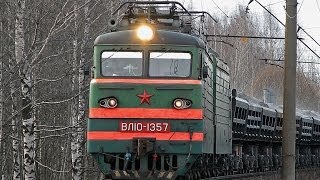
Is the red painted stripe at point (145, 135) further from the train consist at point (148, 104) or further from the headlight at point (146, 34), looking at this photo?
the headlight at point (146, 34)

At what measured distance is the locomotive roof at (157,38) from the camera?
41.2 feet

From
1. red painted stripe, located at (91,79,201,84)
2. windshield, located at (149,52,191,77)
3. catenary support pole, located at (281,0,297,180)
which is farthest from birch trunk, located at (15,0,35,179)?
catenary support pole, located at (281,0,297,180)

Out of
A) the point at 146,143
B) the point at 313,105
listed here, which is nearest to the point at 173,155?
the point at 146,143

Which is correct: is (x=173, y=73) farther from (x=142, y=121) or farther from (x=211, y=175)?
(x=211, y=175)

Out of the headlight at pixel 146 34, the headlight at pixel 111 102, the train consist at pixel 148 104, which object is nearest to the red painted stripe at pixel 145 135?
the train consist at pixel 148 104

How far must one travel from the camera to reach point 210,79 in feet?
47.8

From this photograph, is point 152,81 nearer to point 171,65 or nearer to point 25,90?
point 171,65

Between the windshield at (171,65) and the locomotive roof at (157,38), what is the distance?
0.72 ft

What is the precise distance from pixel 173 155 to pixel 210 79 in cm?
272

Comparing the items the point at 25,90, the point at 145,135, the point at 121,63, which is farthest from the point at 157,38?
the point at 25,90

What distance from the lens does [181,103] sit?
40.7 ft

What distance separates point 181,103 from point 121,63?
133cm

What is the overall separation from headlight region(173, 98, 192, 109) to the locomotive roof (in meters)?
1.04

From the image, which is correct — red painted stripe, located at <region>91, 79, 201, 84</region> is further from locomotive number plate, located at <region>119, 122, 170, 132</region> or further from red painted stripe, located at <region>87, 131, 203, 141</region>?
red painted stripe, located at <region>87, 131, 203, 141</region>
